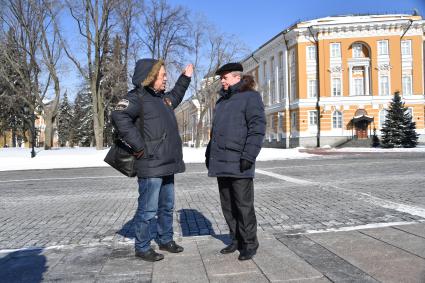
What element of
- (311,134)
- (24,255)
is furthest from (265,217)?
(311,134)

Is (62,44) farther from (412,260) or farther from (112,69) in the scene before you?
(412,260)

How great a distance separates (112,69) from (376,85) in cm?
2946

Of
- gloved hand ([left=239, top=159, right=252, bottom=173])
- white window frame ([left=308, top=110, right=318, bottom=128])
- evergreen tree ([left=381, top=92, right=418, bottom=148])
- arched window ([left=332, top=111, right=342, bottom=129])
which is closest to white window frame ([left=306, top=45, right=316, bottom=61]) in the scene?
white window frame ([left=308, top=110, right=318, bottom=128])

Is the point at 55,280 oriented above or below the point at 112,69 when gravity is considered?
below

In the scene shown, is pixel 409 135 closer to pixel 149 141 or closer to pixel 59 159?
pixel 59 159

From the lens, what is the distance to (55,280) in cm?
395

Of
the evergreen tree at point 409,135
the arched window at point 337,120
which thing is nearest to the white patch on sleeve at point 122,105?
the evergreen tree at point 409,135

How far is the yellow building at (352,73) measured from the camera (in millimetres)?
48344

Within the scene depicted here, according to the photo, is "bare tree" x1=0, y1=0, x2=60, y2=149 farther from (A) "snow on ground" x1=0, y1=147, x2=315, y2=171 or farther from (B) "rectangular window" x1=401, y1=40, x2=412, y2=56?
(B) "rectangular window" x1=401, y1=40, x2=412, y2=56

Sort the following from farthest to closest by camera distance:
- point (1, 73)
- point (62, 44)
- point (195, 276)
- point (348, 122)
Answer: point (348, 122)
point (1, 73)
point (62, 44)
point (195, 276)

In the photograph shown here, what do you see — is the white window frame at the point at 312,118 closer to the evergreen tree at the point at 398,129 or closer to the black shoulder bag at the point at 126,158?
the evergreen tree at the point at 398,129

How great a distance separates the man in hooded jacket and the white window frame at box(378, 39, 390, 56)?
4906cm

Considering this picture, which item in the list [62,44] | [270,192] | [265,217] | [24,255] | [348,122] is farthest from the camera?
[348,122]

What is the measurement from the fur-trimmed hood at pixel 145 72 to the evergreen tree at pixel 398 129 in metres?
39.3
